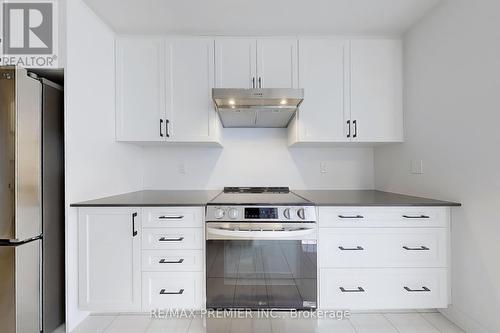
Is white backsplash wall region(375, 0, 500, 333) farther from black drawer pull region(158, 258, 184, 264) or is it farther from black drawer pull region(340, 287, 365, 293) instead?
black drawer pull region(158, 258, 184, 264)

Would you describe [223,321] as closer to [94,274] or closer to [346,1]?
[94,274]

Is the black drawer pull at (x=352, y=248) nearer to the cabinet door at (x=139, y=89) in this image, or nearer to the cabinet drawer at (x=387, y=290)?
the cabinet drawer at (x=387, y=290)

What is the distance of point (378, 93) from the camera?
227cm

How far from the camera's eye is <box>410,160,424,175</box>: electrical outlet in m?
2.05

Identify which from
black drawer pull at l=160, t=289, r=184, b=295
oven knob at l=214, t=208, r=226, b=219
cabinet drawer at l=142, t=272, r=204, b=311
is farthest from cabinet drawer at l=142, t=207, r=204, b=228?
black drawer pull at l=160, t=289, r=184, b=295

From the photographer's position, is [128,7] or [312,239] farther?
[128,7]

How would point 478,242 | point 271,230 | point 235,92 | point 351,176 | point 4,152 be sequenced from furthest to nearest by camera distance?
point 351,176 < point 235,92 < point 271,230 < point 478,242 < point 4,152

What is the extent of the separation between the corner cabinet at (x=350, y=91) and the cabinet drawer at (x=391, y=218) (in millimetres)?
737

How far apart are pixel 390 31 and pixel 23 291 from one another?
324 cm

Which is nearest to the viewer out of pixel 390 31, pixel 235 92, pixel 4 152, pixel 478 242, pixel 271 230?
pixel 4 152

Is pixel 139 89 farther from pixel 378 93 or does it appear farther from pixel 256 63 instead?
pixel 378 93

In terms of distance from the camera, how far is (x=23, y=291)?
151 cm

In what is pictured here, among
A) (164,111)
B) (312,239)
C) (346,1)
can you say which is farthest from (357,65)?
(164,111)
